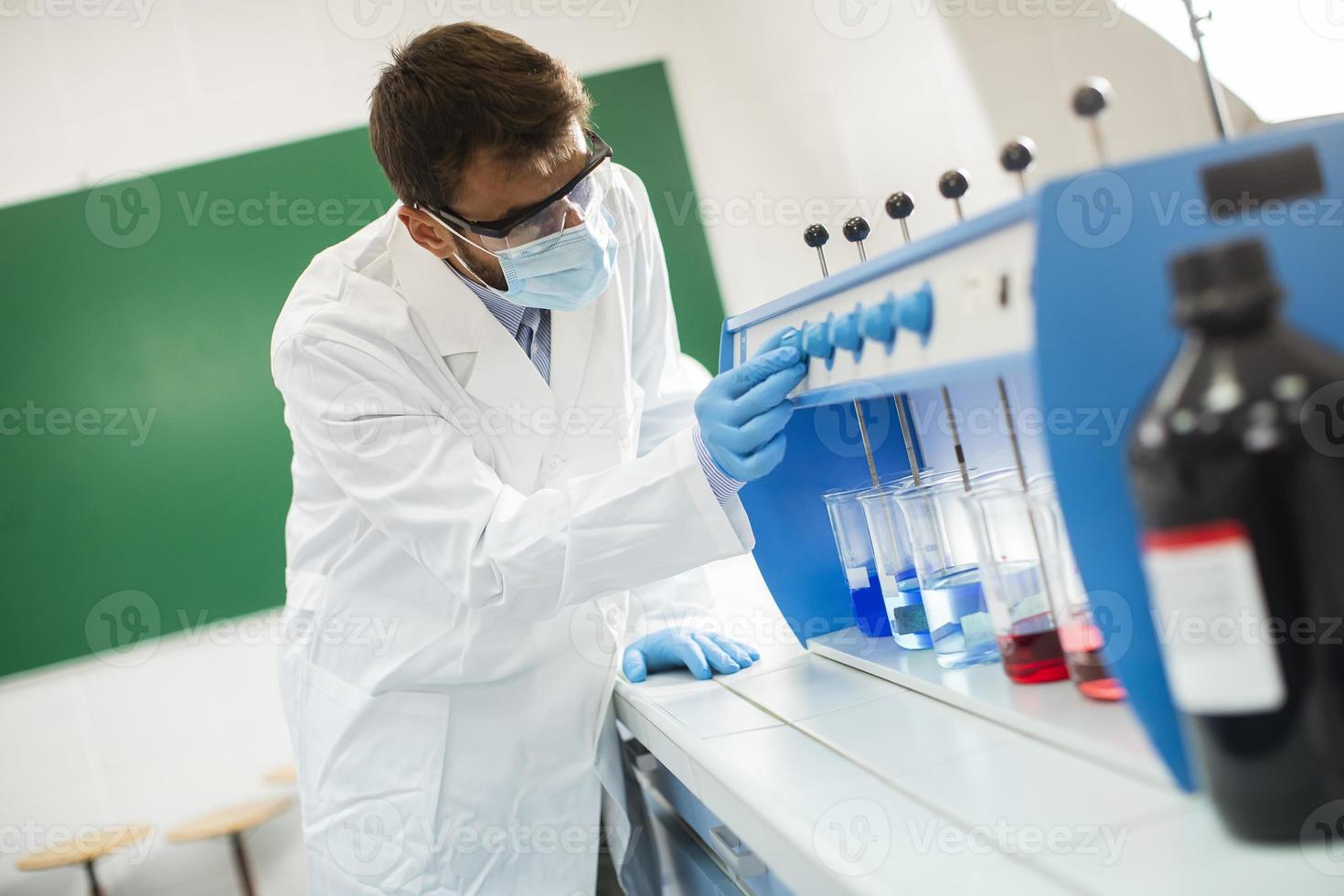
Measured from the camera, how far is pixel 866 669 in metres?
1.12

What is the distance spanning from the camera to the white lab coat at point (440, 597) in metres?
1.25

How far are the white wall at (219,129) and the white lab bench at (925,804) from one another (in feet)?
7.42

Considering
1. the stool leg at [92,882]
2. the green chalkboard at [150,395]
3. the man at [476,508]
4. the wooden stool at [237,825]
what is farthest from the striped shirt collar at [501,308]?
the stool leg at [92,882]

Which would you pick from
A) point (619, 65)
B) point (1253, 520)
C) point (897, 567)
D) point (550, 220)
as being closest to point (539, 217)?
point (550, 220)

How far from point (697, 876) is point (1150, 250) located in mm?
1048

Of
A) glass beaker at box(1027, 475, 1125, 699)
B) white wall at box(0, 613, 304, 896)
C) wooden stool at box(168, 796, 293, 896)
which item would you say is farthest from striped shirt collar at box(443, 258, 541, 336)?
wooden stool at box(168, 796, 293, 896)

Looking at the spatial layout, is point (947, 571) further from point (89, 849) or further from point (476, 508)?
point (89, 849)

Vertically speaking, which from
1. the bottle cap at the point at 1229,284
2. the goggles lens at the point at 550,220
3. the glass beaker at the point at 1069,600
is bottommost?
the glass beaker at the point at 1069,600

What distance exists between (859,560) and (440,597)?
57 cm

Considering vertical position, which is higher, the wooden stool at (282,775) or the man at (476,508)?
the man at (476,508)

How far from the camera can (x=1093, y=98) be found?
63cm

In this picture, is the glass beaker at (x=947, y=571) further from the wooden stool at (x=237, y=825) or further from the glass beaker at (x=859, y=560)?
the wooden stool at (x=237, y=825)

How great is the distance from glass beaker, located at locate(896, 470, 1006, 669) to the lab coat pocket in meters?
0.71

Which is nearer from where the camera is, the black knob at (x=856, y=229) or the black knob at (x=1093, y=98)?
the black knob at (x=1093, y=98)
